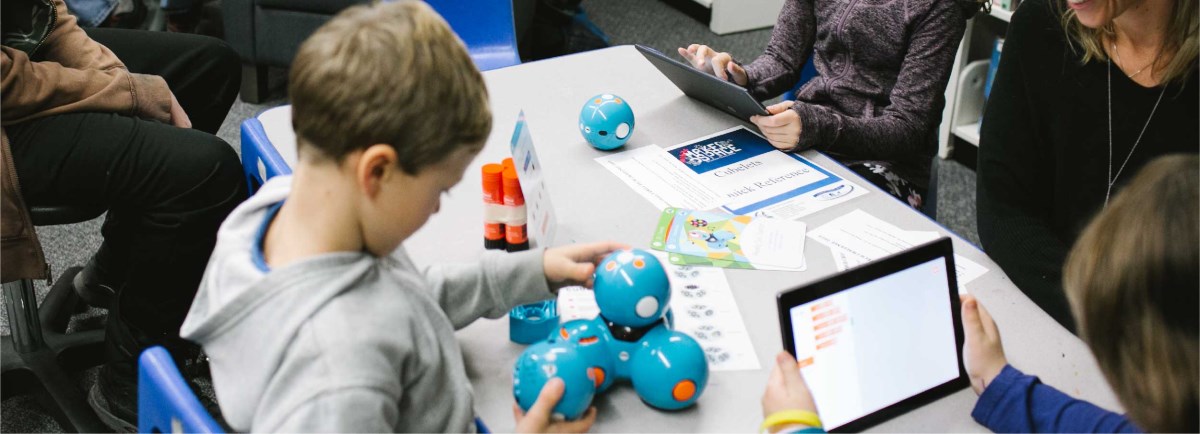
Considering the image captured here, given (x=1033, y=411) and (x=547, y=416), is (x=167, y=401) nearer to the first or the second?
(x=547, y=416)

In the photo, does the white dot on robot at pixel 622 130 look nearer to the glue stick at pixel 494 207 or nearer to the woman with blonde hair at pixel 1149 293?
the glue stick at pixel 494 207

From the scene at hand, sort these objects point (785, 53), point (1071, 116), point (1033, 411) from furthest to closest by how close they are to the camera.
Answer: point (785, 53) → point (1071, 116) → point (1033, 411)

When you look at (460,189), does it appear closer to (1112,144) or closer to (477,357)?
(477,357)

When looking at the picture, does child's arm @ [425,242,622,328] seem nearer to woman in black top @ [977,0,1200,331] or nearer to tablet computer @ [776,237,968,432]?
tablet computer @ [776,237,968,432]

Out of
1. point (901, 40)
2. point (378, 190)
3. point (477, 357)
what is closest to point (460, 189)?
point (477, 357)

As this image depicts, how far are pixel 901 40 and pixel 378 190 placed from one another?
114 centimetres

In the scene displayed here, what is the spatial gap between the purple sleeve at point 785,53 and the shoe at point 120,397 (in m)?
1.24

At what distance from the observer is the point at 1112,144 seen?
136 centimetres

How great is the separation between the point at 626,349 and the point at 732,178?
523mm

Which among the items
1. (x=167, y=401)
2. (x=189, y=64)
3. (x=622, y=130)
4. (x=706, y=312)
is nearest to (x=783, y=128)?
(x=622, y=130)

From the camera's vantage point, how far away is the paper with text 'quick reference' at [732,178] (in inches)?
54.8

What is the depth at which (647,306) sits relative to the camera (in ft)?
3.23

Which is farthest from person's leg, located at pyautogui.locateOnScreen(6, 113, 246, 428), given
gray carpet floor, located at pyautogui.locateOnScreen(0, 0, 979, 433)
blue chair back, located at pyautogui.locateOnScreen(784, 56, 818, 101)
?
blue chair back, located at pyautogui.locateOnScreen(784, 56, 818, 101)

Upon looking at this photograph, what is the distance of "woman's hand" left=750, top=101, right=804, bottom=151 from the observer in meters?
1.52
